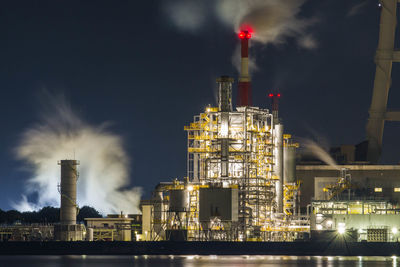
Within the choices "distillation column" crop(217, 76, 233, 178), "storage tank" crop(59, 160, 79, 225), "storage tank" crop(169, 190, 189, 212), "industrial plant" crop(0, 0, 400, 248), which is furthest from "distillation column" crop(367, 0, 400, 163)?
"storage tank" crop(59, 160, 79, 225)

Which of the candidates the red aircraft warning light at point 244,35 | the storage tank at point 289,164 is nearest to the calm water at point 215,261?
the storage tank at point 289,164

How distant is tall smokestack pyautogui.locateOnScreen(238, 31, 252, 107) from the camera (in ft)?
332

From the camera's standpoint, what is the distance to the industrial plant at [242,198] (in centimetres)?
9462

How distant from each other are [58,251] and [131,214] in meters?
21.7

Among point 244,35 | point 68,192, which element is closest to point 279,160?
point 244,35

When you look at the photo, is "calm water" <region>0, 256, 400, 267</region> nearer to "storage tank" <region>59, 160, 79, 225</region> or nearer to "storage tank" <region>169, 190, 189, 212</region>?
"storage tank" <region>59, 160, 79, 225</region>

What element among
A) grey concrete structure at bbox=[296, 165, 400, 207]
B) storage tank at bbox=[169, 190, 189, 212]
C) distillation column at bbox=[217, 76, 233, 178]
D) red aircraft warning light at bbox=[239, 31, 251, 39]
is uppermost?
red aircraft warning light at bbox=[239, 31, 251, 39]

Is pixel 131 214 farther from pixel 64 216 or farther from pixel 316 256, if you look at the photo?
pixel 316 256

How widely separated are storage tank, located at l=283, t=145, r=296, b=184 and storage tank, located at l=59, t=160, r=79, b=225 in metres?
21.7

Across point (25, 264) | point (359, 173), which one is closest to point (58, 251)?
point (25, 264)

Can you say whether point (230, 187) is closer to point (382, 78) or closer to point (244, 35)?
point (244, 35)

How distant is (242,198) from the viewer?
96.4 meters

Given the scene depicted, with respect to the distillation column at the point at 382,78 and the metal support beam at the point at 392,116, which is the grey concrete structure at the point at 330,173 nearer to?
the distillation column at the point at 382,78

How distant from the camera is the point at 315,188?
11238cm
